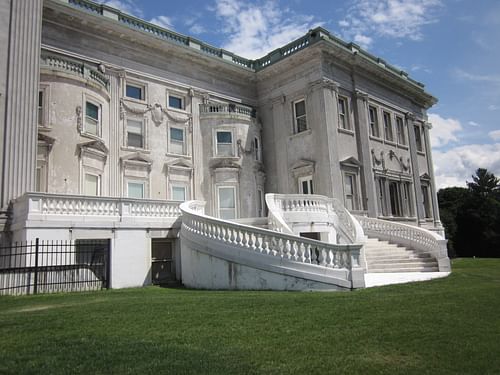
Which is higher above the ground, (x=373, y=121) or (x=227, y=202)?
(x=373, y=121)

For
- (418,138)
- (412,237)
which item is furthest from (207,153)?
(418,138)

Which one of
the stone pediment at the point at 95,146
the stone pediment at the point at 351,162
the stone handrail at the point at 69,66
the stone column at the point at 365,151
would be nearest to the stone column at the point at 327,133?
the stone pediment at the point at 351,162

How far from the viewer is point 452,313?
267 inches

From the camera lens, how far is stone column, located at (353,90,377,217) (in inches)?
961

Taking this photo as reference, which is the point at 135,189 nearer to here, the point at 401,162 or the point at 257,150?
the point at 257,150

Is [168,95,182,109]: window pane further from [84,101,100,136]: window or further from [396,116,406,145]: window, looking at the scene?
[396,116,406,145]: window

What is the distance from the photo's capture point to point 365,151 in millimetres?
25047

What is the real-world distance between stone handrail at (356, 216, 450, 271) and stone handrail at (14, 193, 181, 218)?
971 centimetres

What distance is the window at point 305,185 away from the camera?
23859 millimetres

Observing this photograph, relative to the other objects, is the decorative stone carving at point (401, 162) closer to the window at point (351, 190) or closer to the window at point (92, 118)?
the window at point (351, 190)

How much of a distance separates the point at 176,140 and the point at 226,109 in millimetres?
3637

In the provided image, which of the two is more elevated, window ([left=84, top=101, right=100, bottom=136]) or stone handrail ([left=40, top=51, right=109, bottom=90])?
stone handrail ([left=40, top=51, right=109, bottom=90])

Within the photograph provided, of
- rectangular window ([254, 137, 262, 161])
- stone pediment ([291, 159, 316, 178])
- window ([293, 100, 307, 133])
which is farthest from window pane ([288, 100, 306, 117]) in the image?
stone pediment ([291, 159, 316, 178])

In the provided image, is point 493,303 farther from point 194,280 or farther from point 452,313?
point 194,280
